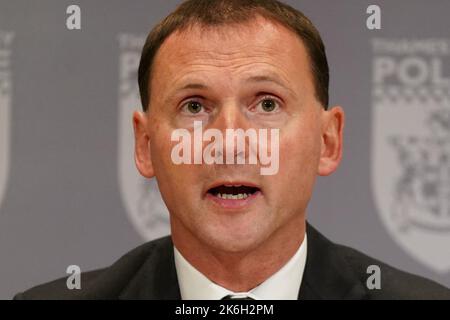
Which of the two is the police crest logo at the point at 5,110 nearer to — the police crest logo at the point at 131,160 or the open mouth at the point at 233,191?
the police crest logo at the point at 131,160

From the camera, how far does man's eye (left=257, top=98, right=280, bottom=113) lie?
1.77m

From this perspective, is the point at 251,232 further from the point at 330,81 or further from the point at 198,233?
the point at 330,81

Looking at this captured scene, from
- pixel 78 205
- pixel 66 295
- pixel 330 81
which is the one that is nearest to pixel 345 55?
pixel 330 81

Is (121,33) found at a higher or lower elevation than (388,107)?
higher

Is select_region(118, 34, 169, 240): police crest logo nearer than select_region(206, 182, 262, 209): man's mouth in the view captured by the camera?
No

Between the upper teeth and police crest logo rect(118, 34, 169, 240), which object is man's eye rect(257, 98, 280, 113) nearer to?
the upper teeth

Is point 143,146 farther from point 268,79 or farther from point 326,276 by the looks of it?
point 326,276

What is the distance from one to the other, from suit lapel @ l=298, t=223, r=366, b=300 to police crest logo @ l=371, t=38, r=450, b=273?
0.89 ft

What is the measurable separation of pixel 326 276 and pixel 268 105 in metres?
0.41

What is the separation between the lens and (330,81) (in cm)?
206

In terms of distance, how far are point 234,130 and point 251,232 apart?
22 cm

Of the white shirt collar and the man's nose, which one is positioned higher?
the man's nose

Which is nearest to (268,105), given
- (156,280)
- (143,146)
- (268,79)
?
(268,79)

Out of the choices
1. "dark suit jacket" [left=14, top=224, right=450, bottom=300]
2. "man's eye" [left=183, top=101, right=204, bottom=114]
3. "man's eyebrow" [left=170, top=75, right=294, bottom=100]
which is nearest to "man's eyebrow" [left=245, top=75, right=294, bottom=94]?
"man's eyebrow" [left=170, top=75, right=294, bottom=100]
